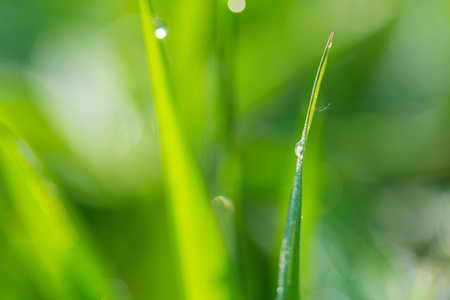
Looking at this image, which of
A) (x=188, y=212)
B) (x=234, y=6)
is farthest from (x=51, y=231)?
(x=234, y=6)

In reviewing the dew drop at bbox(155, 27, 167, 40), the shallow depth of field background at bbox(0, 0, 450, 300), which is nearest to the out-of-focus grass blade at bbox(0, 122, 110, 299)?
the shallow depth of field background at bbox(0, 0, 450, 300)

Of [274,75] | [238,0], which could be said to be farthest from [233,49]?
[274,75]

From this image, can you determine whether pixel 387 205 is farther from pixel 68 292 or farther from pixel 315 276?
pixel 68 292

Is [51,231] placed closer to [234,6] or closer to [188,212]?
[188,212]

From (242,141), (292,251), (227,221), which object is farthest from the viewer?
(242,141)

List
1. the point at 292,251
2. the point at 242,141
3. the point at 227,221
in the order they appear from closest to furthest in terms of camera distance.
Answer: the point at 292,251, the point at 227,221, the point at 242,141

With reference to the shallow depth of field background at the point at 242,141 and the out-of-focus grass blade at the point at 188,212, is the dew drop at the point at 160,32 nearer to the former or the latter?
the out-of-focus grass blade at the point at 188,212

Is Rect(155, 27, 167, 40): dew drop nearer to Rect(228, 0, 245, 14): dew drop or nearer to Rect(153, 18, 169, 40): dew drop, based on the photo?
Rect(153, 18, 169, 40): dew drop

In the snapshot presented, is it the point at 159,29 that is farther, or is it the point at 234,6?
the point at 234,6
